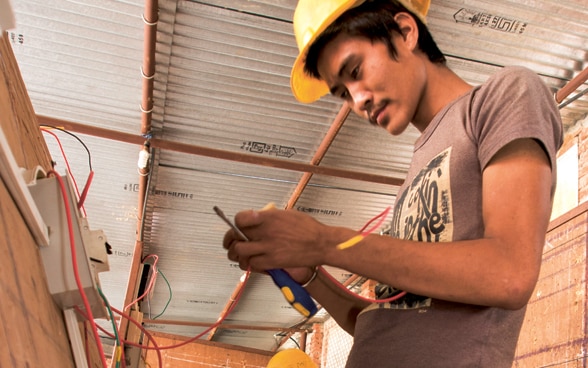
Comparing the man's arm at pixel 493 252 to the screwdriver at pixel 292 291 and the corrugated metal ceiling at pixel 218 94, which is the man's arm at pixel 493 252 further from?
the corrugated metal ceiling at pixel 218 94

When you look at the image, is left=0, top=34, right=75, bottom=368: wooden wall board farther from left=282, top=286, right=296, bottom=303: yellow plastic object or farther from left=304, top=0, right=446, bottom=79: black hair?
left=304, top=0, right=446, bottom=79: black hair

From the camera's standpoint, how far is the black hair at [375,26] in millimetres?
1335

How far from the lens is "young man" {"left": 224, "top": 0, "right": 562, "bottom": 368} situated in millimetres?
921

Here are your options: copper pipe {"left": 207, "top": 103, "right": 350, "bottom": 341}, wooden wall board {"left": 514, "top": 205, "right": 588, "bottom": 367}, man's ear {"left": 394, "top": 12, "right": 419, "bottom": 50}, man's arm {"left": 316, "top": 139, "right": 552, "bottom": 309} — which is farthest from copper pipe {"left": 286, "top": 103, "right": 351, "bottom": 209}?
man's arm {"left": 316, "top": 139, "right": 552, "bottom": 309}

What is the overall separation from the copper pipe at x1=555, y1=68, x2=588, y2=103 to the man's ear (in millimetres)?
2633

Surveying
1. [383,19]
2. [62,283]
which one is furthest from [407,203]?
[62,283]

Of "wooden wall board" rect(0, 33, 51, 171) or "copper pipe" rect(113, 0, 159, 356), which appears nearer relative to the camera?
"wooden wall board" rect(0, 33, 51, 171)

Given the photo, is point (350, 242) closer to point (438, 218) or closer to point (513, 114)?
point (438, 218)

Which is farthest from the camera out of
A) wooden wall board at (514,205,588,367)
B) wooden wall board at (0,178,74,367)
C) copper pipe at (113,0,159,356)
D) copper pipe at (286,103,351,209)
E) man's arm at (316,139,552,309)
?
copper pipe at (286,103,351,209)

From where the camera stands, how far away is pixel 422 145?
1.31 m

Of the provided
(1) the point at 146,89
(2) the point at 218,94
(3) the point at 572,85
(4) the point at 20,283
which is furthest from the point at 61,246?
(3) the point at 572,85

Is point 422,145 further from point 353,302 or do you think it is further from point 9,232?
point 9,232

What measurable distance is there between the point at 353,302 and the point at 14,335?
3.09ft

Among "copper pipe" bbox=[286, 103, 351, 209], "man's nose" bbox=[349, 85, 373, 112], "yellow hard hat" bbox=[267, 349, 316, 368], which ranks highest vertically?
"copper pipe" bbox=[286, 103, 351, 209]
